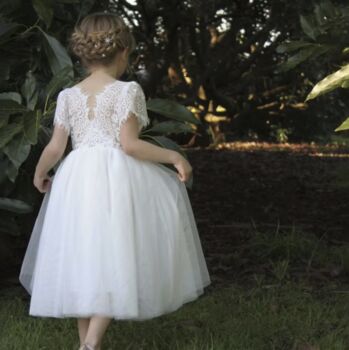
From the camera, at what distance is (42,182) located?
3.42 meters

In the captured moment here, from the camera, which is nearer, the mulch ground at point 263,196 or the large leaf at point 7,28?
the large leaf at point 7,28

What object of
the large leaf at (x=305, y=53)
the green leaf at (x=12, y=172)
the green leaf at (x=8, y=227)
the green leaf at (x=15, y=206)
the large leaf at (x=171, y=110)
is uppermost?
the large leaf at (x=305, y=53)

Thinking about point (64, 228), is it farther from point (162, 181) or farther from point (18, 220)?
point (18, 220)

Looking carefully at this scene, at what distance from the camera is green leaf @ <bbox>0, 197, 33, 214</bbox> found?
4086mm

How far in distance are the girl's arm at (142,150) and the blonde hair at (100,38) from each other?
0.95 feet

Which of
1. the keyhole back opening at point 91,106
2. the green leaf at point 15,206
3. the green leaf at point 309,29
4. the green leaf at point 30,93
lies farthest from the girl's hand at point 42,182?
the green leaf at point 309,29

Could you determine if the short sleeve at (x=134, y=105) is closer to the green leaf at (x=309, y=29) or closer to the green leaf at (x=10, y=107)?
the green leaf at (x=10, y=107)

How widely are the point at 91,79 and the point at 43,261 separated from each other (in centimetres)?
79

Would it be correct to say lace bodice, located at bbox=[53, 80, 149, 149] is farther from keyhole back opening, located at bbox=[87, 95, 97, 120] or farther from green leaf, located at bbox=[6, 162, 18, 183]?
green leaf, located at bbox=[6, 162, 18, 183]

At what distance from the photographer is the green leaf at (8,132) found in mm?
3686

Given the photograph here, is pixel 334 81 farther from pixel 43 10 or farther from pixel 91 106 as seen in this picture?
pixel 43 10

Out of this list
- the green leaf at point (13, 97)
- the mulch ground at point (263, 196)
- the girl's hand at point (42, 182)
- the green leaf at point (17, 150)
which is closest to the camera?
the girl's hand at point (42, 182)

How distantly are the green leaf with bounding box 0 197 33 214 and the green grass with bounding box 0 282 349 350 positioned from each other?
564 millimetres

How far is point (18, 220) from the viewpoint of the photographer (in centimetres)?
474
